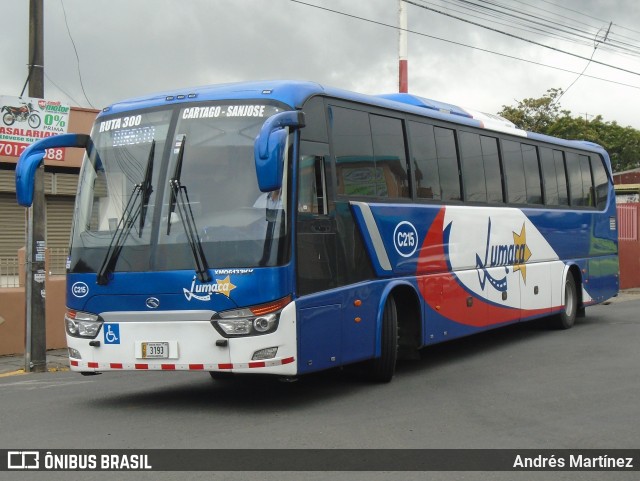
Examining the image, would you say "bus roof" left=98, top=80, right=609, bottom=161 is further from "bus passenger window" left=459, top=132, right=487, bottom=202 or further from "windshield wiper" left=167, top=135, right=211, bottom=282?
"bus passenger window" left=459, top=132, right=487, bottom=202

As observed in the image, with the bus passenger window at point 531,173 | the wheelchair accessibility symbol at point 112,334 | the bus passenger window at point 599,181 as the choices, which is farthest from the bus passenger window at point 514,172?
the wheelchair accessibility symbol at point 112,334

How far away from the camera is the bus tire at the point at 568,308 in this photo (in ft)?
52.3

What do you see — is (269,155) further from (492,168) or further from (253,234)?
(492,168)

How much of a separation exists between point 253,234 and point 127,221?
1343mm

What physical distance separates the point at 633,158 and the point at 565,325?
5114cm

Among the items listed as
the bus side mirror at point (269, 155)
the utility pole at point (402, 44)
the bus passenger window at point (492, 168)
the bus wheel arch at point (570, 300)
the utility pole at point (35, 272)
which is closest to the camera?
the bus side mirror at point (269, 155)

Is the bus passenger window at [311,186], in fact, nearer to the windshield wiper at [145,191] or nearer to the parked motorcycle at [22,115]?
the windshield wiper at [145,191]

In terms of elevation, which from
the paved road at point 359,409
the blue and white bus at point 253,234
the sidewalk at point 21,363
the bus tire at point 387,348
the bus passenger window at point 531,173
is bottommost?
the sidewalk at point 21,363

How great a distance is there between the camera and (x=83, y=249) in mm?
9172

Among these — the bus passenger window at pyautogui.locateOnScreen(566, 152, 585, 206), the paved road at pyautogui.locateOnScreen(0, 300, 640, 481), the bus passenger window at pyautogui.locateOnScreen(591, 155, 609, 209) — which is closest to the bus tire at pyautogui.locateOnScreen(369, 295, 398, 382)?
the paved road at pyautogui.locateOnScreen(0, 300, 640, 481)

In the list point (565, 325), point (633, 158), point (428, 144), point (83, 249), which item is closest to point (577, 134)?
point (633, 158)

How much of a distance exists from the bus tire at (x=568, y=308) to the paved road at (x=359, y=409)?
306 cm

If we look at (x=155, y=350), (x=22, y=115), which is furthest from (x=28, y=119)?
(x=155, y=350)

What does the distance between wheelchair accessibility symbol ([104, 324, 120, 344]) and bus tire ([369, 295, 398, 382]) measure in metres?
2.96
